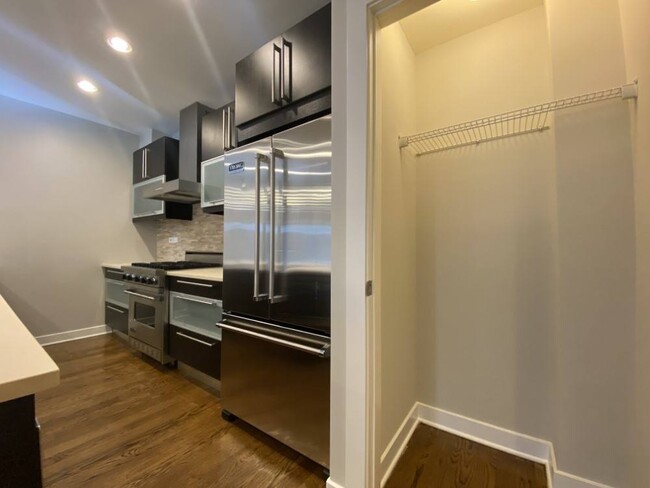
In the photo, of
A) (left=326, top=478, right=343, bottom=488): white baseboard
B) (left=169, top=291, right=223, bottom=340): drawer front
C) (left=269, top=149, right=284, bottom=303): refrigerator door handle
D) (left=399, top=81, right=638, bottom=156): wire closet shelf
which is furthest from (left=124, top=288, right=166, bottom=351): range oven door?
(left=399, top=81, right=638, bottom=156): wire closet shelf

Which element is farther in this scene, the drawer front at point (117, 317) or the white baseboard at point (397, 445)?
the drawer front at point (117, 317)

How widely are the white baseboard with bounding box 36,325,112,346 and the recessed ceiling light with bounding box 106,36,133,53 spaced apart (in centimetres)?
311

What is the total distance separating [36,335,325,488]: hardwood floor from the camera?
1383 mm

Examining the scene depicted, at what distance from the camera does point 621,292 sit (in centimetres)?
114

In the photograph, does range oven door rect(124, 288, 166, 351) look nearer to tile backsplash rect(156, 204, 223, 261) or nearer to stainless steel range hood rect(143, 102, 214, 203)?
tile backsplash rect(156, 204, 223, 261)

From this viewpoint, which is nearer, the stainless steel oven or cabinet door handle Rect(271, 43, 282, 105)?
cabinet door handle Rect(271, 43, 282, 105)

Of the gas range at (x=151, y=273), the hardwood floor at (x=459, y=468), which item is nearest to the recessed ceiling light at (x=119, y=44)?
the gas range at (x=151, y=273)

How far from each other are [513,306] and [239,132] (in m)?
1.94

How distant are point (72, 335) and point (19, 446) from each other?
3.71 metres

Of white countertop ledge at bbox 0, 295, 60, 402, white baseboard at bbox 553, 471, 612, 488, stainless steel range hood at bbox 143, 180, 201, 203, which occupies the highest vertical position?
stainless steel range hood at bbox 143, 180, 201, 203

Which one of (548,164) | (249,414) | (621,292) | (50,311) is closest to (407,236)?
(548,164)

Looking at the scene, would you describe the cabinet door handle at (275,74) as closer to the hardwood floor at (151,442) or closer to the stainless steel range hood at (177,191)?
the stainless steel range hood at (177,191)

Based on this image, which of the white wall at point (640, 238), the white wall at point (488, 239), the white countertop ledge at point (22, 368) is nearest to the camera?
the white countertop ledge at point (22, 368)

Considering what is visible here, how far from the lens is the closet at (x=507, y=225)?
1.18 meters
